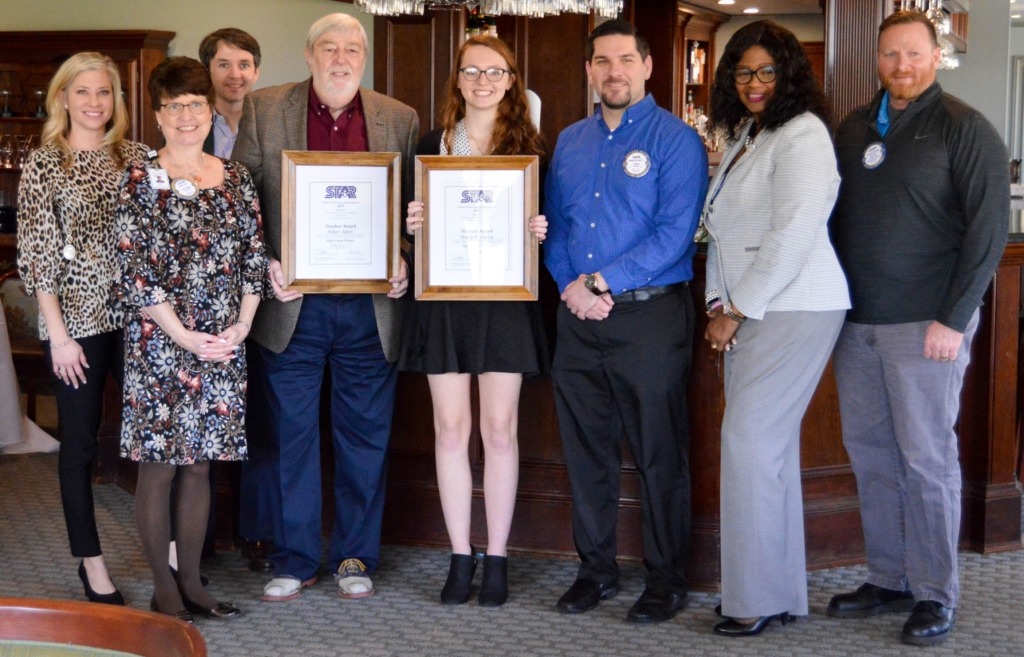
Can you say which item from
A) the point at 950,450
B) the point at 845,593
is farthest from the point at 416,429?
the point at 950,450

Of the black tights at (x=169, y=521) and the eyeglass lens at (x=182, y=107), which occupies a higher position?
the eyeglass lens at (x=182, y=107)

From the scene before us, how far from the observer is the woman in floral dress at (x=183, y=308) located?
10.5ft

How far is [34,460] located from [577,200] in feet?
12.3

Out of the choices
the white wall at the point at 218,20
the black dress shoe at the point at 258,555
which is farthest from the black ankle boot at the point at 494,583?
the white wall at the point at 218,20

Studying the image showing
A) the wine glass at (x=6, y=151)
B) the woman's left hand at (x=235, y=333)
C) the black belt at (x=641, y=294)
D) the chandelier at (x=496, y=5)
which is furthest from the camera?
the wine glass at (x=6, y=151)

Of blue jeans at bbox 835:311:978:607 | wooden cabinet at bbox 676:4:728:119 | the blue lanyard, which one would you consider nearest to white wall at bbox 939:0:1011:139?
wooden cabinet at bbox 676:4:728:119

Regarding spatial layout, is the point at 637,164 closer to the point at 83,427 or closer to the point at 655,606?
the point at 655,606

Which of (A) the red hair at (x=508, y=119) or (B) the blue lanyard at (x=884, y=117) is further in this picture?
(A) the red hair at (x=508, y=119)

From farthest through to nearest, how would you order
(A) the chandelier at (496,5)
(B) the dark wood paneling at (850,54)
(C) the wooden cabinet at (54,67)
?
(C) the wooden cabinet at (54,67), (B) the dark wood paneling at (850,54), (A) the chandelier at (496,5)

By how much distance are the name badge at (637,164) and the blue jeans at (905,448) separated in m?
0.74

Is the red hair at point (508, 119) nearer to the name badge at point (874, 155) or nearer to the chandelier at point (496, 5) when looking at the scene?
the chandelier at point (496, 5)

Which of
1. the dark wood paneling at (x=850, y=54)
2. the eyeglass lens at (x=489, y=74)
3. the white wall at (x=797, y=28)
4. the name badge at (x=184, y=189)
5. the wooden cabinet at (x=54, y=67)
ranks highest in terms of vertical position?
the white wall at (x=797, y=28)

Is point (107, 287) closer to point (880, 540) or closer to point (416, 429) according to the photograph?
point (416, 429)

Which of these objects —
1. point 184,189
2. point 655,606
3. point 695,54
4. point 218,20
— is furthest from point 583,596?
point 695,54
